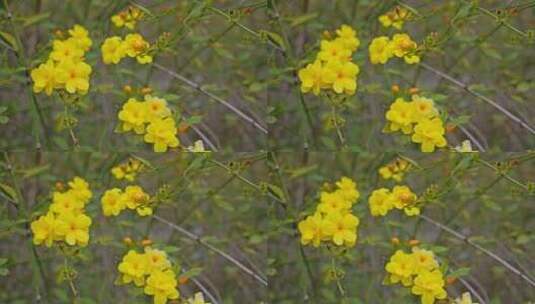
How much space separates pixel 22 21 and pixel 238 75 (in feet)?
1.97

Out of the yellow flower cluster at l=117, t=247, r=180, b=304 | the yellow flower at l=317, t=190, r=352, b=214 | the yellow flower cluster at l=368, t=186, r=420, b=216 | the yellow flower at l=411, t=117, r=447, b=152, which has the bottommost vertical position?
the yellow flower cluster at l=117, t=247, r=180, b=304

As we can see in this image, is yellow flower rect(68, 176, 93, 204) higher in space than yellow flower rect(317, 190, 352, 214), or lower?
lower

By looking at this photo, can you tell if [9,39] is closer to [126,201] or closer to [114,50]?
[114,50]

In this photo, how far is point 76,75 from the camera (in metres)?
2.13

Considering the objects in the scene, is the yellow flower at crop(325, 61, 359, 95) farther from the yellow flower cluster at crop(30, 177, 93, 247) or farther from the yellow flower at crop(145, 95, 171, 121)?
the yellow flower cluster at crop(30, 177, 93, 247)

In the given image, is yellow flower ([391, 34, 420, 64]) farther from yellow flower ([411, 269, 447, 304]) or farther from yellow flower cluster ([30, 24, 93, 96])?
yellow flower cluster ([30, 24, 93, 96])

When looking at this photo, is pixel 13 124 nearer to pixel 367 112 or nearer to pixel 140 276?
pixel 140 276

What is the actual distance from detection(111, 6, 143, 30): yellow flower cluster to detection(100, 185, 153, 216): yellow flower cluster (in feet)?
1.43

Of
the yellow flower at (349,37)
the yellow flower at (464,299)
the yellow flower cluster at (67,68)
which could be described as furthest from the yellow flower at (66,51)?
the yellow flower at (464,299)

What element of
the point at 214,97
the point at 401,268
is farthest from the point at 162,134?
the point at 401,268

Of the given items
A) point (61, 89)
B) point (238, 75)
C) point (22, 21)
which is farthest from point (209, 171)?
point (22, 21)

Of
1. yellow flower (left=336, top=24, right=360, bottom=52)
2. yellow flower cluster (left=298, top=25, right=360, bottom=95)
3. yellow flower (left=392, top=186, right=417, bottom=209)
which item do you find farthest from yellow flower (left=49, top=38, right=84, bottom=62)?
yellow flower (left=392, top=186, right=417, bottom=209)

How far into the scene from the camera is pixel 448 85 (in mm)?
2135

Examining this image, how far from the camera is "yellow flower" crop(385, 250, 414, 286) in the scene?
2.13 metres
